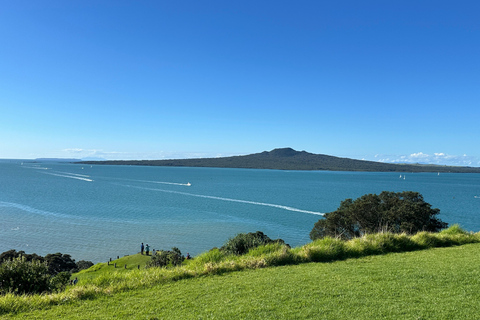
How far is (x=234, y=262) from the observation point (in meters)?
8.27

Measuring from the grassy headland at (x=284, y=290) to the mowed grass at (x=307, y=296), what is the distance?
2 cm

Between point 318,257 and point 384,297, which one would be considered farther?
point 318,257

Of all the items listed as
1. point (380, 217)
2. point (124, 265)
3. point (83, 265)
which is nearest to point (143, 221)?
point (83, 265)

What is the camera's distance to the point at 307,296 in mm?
5727

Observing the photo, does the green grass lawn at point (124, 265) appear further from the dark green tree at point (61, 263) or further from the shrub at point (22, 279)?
the shrub at point (22, 279)

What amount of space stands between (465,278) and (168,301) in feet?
19.4

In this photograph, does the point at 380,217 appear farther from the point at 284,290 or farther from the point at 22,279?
the point at 22,279

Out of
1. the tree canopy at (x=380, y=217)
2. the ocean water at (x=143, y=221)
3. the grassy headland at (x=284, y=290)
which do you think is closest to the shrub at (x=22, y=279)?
the grassy headland at (x=284, y=290)

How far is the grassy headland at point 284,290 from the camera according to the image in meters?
5.14

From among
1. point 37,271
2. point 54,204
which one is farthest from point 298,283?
point 54,204

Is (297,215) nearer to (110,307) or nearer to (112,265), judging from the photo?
(112,265)

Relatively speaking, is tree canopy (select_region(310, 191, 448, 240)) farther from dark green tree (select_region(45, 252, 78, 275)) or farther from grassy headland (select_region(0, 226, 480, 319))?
dark green tree (select_region(45, 252, 78, 275))

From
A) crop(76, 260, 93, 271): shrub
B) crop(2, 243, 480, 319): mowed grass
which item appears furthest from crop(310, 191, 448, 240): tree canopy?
crop(76, 260, 93, 271): shrub

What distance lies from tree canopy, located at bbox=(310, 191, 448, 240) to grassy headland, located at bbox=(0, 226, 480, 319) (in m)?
16.1
